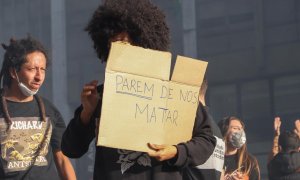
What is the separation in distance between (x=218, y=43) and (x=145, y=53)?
21.7 m

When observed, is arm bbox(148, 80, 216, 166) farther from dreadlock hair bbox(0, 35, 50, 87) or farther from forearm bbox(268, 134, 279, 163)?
forearm bbox(268, 134, 279, 163)

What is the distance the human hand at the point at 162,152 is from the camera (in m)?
3.06

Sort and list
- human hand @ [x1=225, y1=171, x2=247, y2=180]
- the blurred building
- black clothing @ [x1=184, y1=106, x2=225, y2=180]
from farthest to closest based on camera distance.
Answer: the blurred building
human hand @ [x1=225, y1=171, x2=247, y2=180]
black clothing @ [x1=184, y1=106, x2=225, y2=180]

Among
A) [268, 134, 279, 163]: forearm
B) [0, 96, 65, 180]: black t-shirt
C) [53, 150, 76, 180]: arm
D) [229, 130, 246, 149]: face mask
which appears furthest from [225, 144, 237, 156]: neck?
[0, 96, 65, 180]: black t-shirt

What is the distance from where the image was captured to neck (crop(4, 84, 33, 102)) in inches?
195

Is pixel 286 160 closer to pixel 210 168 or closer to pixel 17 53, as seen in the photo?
pixel 210 168

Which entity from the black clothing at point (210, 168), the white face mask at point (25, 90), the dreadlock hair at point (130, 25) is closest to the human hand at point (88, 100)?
the dreadlock hair at point (130, 25)

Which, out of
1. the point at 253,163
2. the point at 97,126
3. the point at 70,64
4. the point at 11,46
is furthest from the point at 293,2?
the point at 97,126

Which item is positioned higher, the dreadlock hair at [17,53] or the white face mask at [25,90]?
the dreadlock hair at [17,53]

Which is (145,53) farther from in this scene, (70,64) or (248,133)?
(70,64)

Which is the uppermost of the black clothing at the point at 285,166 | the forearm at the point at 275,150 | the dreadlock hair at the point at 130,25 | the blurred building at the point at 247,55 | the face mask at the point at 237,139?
the blurred building at the point at 247,55

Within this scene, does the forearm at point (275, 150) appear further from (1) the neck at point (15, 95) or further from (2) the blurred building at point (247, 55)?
(2) the blurred building at point (247, 55)

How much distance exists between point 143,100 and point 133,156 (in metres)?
0.22

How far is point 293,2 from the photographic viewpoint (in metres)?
23.7
